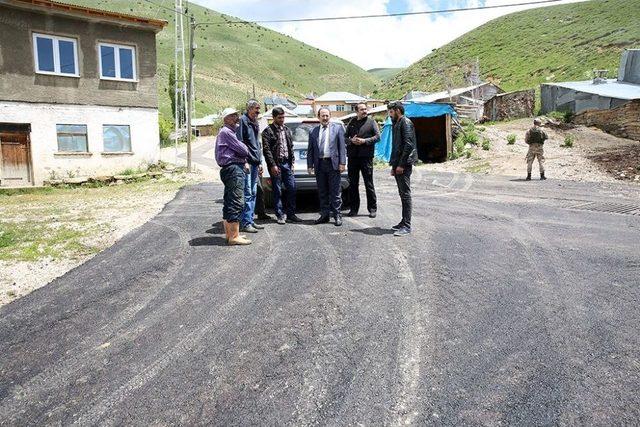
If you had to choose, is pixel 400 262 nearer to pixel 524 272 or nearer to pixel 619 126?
pixel 524 272

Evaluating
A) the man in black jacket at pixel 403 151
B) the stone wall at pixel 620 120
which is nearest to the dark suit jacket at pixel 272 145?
the man in black jacket at pixel 403 151

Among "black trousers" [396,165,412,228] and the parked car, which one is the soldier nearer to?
the parked car

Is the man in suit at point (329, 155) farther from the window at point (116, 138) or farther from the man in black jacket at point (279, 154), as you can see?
the window at point (116, 138)

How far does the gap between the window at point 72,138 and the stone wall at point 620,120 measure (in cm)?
2593

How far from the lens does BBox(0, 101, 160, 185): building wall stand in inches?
733

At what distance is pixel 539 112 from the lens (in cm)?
3622

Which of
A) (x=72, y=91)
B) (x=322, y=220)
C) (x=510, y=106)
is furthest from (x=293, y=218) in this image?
(x=510, y=106)

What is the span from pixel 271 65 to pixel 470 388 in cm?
13868

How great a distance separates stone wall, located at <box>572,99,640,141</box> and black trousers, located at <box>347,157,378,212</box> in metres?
→ 20.9

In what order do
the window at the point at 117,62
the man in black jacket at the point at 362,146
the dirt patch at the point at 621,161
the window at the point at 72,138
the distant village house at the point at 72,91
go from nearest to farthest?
the man in black jacket at the point at 362,146
the dirt patch at the point at 621,161
the distant village house at the point at 72,91
the window at the point at 72,138
the window at the point at 117,62

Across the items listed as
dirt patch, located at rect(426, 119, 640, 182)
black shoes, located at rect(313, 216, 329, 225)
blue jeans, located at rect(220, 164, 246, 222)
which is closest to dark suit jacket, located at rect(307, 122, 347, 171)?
black shoes, located at rect(313, 216, 329, 225)

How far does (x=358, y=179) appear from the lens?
28.7ft

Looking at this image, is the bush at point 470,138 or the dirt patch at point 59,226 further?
the bush at point 470,138

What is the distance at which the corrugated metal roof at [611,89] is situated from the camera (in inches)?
1041
